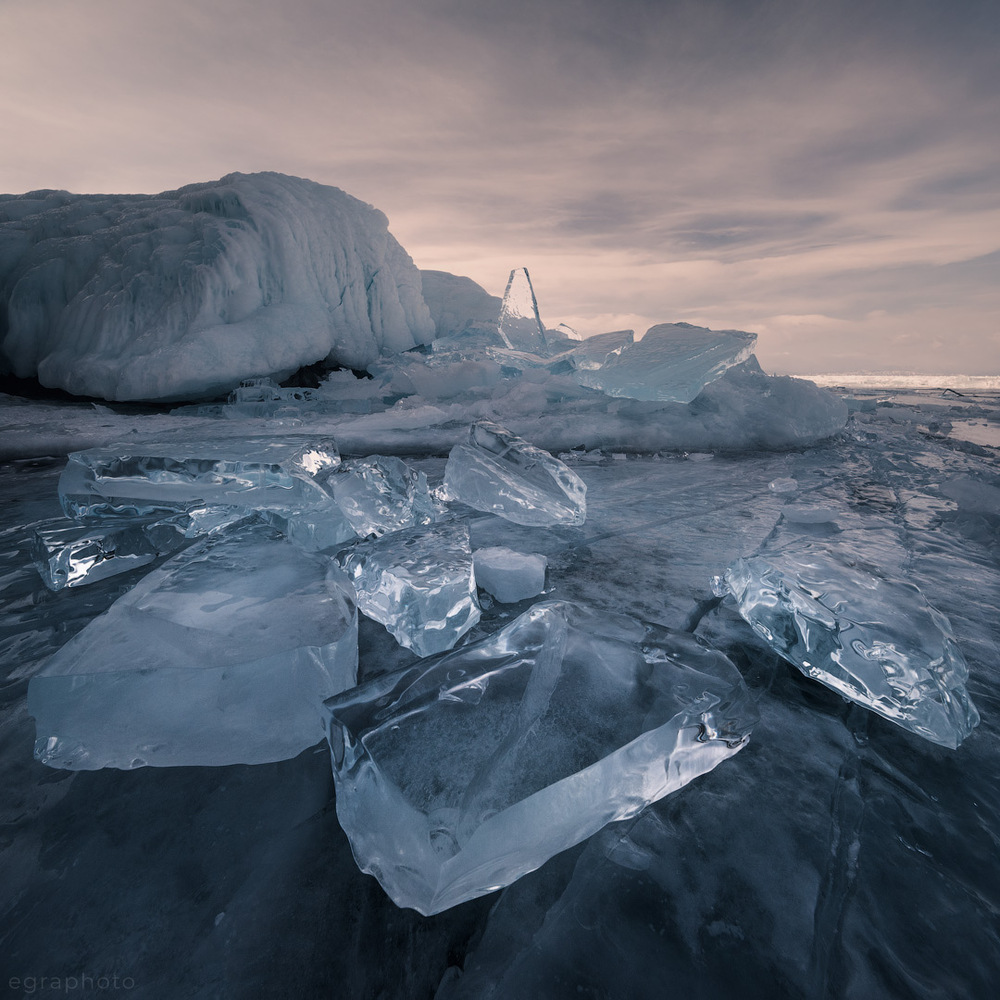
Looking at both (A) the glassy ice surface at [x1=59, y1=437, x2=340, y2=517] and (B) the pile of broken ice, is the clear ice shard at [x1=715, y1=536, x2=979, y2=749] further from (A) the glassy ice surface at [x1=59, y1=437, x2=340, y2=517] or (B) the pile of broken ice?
(A) the glassy ice surface at [x1=59, y1=437, x2=340, y2=517]

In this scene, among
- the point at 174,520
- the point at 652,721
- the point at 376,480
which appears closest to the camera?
the point at 652,721

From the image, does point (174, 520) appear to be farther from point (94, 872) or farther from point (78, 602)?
point (94, 872)

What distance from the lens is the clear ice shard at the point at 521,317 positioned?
6.85 meters

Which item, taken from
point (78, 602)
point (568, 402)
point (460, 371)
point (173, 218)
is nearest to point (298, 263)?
point (173, 218)

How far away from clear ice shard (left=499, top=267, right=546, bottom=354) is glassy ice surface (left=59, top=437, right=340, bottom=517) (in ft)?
19.3

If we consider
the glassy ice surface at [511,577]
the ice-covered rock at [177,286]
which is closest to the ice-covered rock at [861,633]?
the glassy ice surface at [511,577]

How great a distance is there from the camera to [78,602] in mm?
1155

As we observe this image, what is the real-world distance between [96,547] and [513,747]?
1.32 m

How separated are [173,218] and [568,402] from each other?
17.2 feet

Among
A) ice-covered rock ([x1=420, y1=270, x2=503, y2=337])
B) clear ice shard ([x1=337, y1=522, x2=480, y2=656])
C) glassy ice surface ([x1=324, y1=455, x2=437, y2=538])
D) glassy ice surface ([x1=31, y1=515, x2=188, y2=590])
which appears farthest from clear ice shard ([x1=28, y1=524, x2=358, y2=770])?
ice-covered rock ([x1=420, y1=270, x2=503, y2=337])

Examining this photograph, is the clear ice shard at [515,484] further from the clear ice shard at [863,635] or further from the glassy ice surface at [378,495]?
the clear ice shard at [863,635]

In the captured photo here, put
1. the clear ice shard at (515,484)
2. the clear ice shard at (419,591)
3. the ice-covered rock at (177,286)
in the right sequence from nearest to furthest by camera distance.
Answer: the clear ice shard at (419,591)
the clear ice shard at (515,484)
the ice-covered rock at (177,286)

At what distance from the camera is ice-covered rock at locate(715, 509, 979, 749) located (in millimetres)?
707

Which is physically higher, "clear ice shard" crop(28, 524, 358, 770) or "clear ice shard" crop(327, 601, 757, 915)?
"clear ice shard" crop(327, 601, 757, 915)
